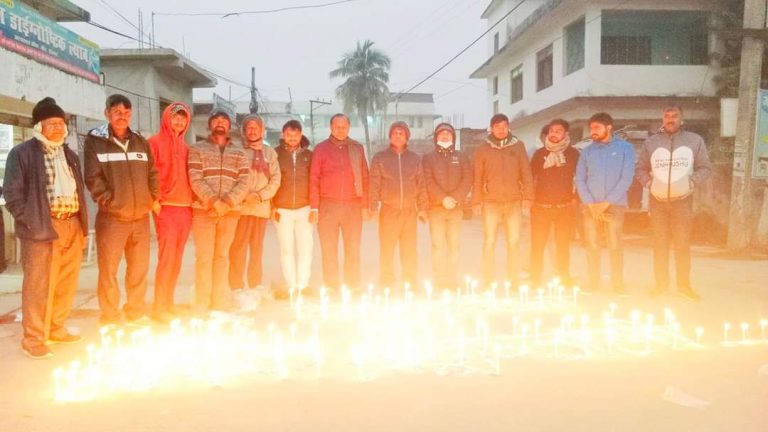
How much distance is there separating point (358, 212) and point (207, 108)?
70.8 ft

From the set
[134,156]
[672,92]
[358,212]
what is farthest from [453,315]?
[672,92]

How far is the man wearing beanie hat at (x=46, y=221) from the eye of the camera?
4.42 meters

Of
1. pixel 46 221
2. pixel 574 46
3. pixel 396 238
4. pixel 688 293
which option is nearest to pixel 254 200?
pixel 396 238

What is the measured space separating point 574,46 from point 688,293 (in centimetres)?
1391

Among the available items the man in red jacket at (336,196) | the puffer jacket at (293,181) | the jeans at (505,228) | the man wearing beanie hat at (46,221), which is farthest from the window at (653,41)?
the man wearing beanie hat at (46,221)

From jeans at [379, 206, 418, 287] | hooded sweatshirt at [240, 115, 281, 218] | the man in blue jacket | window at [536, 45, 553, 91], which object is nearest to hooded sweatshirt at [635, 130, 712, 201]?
the man in blue jacket

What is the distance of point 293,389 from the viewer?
3646 mm

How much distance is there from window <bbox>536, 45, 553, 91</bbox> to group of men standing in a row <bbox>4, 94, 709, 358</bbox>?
1473 cm

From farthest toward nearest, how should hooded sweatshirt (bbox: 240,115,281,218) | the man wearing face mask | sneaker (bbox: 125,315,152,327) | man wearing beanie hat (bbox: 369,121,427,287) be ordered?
man wearing beanie hat (bbox: 369,121,427,287)
hooded sweatshirt (bbox: 240,115,281,218)
the man wearing face mask
sneaker (bbox: 125,315,152,327)

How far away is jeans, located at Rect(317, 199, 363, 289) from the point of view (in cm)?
642

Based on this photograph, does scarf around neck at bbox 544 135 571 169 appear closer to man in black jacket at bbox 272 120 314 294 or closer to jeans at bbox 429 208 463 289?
jeans at bbox 429 208 463 289

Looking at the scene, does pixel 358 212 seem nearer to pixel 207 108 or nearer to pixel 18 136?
pixel 18 136

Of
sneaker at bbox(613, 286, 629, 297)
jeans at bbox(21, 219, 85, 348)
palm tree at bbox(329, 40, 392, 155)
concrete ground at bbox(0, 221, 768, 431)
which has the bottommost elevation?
concrete ground at bbox(0, 221, 768, 431)

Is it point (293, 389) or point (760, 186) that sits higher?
point (760, 186)
